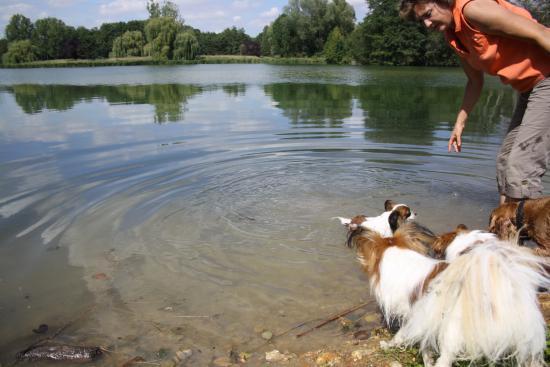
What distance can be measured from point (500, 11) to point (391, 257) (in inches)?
81.5

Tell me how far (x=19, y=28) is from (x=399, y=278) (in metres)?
123

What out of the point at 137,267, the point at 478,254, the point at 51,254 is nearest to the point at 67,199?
the point at 51,254

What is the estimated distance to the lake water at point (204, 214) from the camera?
386 cm

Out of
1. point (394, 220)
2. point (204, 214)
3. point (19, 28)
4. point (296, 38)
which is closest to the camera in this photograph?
point (394, 220)

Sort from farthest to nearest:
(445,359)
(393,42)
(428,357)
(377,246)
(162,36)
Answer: (162,36) → (393,42) → (377,246) → (428,357) → (445,359)

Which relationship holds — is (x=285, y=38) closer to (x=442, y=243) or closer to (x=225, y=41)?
(x=225, y=41)

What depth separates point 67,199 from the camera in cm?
666

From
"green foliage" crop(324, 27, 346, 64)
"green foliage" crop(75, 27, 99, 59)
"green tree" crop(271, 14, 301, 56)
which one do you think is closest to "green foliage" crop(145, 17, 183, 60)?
"green tree" crop(271, 14, 301, 56)

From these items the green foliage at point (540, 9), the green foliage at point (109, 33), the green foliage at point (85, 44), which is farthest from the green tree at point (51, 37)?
the green foliage at point (540, 9)

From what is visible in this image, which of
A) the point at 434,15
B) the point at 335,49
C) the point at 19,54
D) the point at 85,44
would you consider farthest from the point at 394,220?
the point at 85,44

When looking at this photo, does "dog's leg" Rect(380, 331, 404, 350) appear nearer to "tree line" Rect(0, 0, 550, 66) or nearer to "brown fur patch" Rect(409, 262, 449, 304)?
"brown fur patch" Rect(409, 262, 449, 304)

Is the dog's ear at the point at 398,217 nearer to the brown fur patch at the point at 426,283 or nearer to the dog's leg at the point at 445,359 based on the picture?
the brown fur patch at the point at 426,283

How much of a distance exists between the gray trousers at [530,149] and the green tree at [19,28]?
120544 mm

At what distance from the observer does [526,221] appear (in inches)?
149
